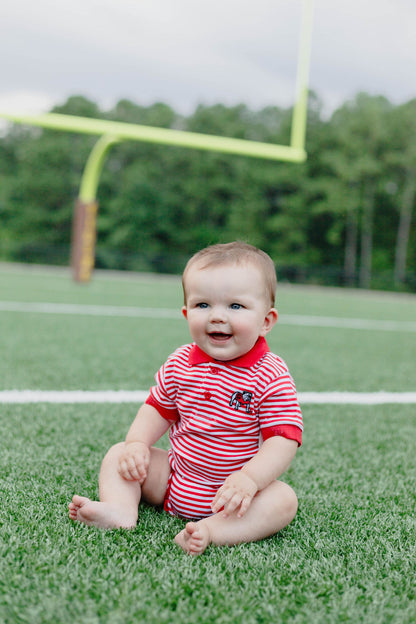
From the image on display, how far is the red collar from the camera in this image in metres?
1.30

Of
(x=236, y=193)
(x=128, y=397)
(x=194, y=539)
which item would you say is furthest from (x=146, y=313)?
(x=236, y=193)

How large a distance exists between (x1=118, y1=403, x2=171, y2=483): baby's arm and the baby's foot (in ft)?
0.68

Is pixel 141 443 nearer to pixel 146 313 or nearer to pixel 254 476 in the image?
pixel 254 476

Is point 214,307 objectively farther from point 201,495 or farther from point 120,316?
point 120,316

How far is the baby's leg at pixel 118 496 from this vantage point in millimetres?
1179

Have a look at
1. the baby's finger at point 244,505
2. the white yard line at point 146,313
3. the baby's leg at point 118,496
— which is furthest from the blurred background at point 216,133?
the baby's finger at point 244,505

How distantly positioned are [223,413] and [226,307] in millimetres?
230


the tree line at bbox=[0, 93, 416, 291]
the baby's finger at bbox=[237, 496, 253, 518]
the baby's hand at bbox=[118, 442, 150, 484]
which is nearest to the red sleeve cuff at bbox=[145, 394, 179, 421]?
the baby's hand at bbox=[118, 442, 150, 484]

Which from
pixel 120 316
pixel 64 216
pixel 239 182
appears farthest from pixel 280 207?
pixel 120 316

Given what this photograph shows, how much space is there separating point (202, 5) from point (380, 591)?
13868 mm

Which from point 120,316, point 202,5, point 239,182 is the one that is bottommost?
point 120,316

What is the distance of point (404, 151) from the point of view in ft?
95.1

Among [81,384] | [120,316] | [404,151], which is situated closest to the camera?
[81,384]

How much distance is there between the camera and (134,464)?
4.18ft
